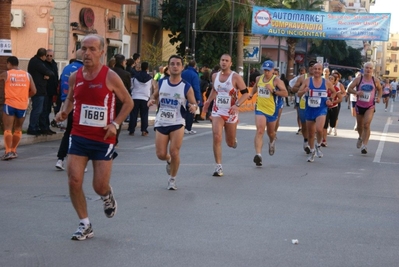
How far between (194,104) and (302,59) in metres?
69.8

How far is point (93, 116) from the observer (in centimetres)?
736

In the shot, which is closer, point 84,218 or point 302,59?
point 84,218

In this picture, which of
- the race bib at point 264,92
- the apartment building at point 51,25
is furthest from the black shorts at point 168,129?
the apartment building at point 51,25

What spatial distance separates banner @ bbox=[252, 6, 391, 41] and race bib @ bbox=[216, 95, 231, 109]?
25.9 meters

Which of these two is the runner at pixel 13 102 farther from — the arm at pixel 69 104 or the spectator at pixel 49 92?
the arm at pixel 69 104

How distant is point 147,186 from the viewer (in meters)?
11.1

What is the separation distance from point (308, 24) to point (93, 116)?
31.8 metres

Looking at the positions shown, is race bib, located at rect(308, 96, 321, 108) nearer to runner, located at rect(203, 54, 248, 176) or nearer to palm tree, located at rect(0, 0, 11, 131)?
runner, located at rect(203, 54, 248, 176)

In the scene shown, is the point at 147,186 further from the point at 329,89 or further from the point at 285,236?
the point at 329,89

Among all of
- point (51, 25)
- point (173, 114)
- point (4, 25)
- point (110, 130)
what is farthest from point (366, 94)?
point (51, 25)

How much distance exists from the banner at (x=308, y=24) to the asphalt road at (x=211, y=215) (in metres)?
23.1

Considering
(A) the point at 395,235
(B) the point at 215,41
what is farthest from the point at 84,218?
(B) the point at 215,41

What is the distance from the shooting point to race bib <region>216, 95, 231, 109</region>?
41.4 feet

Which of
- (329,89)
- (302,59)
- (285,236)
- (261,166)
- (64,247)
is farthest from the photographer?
(302,59)
